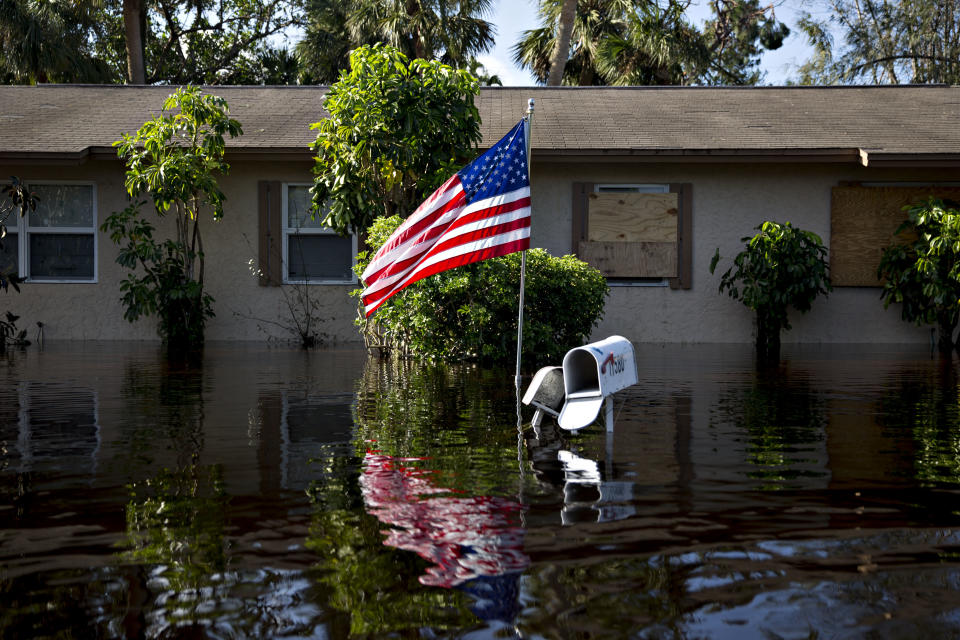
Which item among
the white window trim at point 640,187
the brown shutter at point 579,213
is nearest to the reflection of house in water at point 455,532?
the brown shutter at point 579,213

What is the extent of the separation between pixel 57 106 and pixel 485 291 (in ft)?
34.7

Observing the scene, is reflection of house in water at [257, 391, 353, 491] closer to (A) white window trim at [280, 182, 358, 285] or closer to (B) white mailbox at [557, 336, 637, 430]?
(B) white mailbox at [557, 336, 637, 430]

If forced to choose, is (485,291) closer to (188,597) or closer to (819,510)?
(819,510)

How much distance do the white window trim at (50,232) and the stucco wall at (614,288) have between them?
2.7 inches

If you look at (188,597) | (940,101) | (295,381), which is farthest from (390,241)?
(940,101)

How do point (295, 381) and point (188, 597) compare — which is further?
point (295, 381)

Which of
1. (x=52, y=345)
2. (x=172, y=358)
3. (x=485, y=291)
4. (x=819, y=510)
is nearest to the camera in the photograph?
(x=819, y=510)

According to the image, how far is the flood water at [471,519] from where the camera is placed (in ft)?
9.60

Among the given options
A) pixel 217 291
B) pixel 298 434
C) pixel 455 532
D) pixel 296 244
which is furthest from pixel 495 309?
pixel 455 532

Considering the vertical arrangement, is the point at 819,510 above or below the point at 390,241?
below

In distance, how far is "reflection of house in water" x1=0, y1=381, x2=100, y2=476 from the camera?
5.23 m

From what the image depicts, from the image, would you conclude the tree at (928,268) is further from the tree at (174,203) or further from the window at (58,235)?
the window at (58,235)

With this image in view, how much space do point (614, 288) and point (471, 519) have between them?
11034 millimetres

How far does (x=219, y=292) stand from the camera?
15.0 meters
